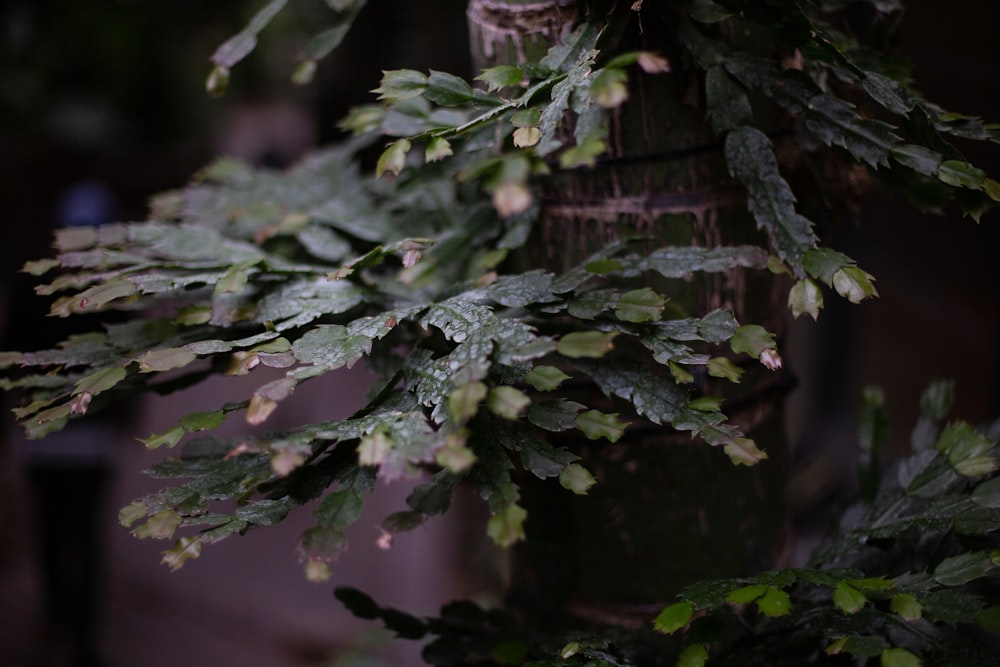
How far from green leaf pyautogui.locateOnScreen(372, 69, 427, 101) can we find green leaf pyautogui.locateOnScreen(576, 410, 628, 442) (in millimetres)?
325

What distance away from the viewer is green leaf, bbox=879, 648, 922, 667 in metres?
0.63

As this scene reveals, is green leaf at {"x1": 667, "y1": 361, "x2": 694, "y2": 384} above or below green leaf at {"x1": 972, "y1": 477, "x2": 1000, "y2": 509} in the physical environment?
above

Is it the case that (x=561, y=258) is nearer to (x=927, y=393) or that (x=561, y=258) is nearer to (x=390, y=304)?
(x=390, y=304)

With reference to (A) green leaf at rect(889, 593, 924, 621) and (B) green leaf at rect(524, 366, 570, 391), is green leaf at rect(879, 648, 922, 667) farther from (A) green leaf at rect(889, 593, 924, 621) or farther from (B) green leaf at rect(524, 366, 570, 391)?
→ (B) green leaf at rect(524, 366, 570, 391)

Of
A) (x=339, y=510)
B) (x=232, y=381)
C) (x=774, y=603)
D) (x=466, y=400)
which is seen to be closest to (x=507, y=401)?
(x=466, y=400)

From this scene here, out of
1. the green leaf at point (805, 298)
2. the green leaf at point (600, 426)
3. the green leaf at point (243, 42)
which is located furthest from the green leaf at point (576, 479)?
the green leaf at point (243, 42)

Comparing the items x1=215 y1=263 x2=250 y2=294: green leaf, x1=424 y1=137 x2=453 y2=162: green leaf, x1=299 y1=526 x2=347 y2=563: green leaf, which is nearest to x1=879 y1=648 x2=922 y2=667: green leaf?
x1=299 y1=526 x2=347 y2=563: green leaf

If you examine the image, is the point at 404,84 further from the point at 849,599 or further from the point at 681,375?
the point at 849,599

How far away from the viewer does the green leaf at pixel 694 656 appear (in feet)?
2.28

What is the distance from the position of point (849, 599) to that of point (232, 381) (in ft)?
10.8

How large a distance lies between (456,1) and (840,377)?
1.70 metres

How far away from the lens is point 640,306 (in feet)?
2.35

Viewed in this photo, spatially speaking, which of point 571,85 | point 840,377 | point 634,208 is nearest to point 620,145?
point 634,208

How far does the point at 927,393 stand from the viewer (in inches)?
39.6
